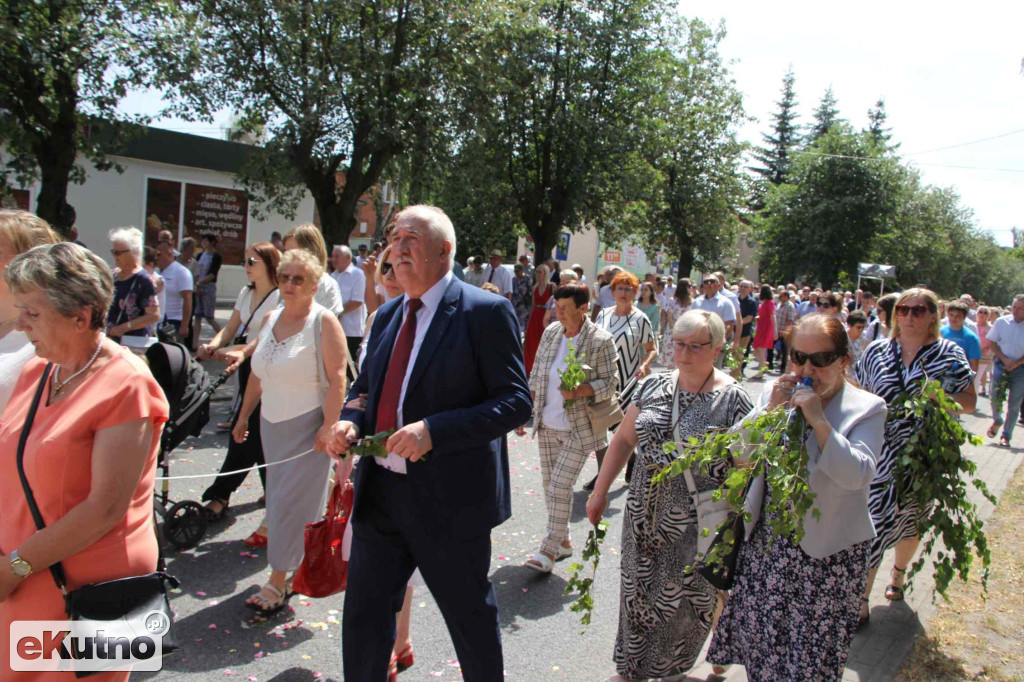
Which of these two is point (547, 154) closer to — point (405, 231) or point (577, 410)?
point (577, 410)

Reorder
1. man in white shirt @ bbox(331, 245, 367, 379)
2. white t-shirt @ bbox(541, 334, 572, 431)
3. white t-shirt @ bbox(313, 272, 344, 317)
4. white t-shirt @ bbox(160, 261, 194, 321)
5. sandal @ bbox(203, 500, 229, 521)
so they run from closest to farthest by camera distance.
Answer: white t-shirt @ bbox(541, 334, 572, 431), sandal @ bbox(203, 500, 229, 521), white t-shirt @ bbox(313, 272, 344, 317), man in white shirt @ bbox(331, 245, 367, 379), white t-shirt @ bbox(160, 261, 194, 321)

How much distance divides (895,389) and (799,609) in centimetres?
207

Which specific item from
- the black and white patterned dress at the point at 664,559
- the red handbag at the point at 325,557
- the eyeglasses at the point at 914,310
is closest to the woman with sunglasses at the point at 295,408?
the red handbag at the point at 325,557

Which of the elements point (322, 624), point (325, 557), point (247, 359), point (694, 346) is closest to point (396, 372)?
point (325, 557)

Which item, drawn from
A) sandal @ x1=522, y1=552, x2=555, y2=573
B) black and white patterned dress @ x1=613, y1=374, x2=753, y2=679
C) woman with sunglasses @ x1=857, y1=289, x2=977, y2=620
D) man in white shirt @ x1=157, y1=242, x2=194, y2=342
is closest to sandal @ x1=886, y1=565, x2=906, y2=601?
woman with sunglasses @ x1=857, y1=289, x2=977, y2=620

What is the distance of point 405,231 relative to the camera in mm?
3074

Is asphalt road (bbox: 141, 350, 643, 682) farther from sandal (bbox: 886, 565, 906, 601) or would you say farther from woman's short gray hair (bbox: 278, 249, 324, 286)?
woman's short gray hair (bbox: 278, 249, 324, 286)

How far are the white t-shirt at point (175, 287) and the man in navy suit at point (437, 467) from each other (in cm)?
832

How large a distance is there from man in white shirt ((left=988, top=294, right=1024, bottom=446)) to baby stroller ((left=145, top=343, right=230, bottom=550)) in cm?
1106

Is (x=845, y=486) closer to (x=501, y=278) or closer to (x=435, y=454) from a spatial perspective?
(x=435, y=454)

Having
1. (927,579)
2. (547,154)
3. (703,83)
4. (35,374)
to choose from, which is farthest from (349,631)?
(703,83)

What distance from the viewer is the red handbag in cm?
390

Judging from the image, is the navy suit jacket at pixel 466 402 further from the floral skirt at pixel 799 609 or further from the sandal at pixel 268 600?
the sandal at pixel 268 600

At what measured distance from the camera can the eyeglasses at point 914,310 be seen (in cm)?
476
